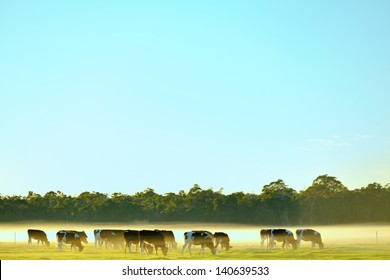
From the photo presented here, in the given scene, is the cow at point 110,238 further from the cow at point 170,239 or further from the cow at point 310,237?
the cow at point 310,237

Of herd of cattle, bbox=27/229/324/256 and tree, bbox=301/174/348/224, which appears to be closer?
herd of cattle, bbox=27/229/324/256

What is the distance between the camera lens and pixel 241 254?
2830cm

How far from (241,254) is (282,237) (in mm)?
5118

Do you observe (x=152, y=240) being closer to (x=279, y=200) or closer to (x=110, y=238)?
(x=110, y=238)

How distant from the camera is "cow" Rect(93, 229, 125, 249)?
33.9m

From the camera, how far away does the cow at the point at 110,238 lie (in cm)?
3391

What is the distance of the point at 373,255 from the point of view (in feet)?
94.3

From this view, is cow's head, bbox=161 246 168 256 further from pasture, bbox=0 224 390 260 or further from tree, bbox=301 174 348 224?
tree, bbox=301 174 348 224

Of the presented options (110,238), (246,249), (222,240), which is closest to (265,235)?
(246,249)

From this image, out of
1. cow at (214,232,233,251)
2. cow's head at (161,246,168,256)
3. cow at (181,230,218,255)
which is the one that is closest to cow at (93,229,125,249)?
cow at (214,232,233,251)

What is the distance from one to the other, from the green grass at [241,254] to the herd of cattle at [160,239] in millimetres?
404
